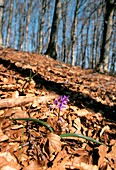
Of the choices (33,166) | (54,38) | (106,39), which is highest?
(54,38)

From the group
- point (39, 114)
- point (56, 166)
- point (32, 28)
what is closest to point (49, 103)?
point (39, 114)

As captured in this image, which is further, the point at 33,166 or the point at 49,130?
the point at 49,130

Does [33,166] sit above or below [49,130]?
Answer: below

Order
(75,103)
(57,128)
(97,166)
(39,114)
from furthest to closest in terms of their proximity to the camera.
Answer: (75,103)
(39,114)
(57,128)
(97,166)

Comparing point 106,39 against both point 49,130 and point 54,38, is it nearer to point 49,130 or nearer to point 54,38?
point 54,38

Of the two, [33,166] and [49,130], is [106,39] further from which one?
[33,166]

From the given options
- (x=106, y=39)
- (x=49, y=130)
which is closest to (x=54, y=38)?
(x=106, y=39)

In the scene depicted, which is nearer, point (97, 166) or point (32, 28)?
point (97, 166)

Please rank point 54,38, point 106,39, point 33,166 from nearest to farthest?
point 33,166 < point 106,39 < point 54,38

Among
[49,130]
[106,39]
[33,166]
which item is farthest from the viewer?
[106,39]

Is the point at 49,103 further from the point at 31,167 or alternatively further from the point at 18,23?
the point at 18,23

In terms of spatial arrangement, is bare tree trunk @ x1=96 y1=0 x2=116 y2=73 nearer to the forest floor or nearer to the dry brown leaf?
the forest floor
